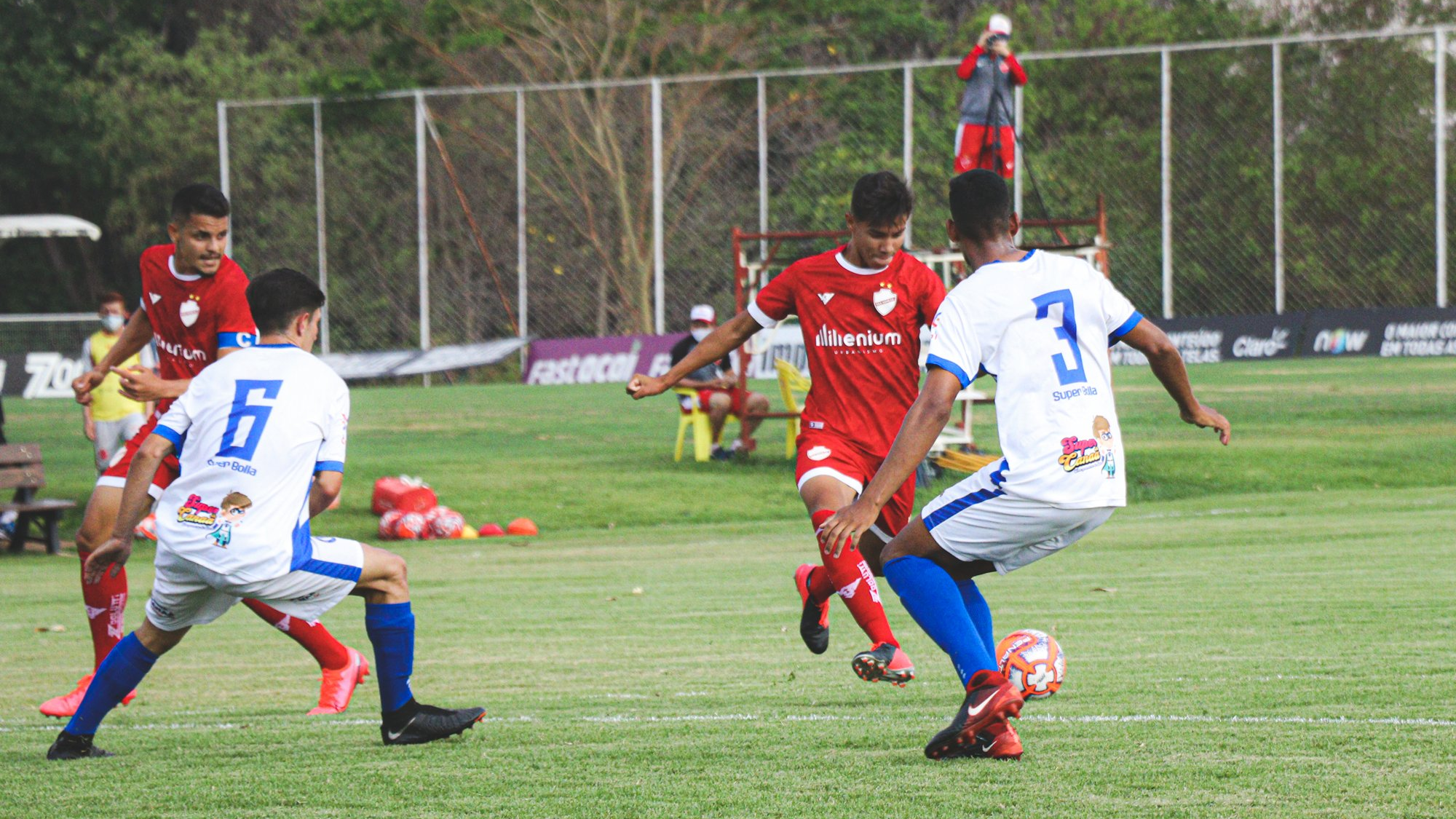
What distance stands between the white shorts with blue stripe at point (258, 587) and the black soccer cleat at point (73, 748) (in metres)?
0.51

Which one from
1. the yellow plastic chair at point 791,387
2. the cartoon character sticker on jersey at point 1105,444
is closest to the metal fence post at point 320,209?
the yellow plastic chair at point 791,387

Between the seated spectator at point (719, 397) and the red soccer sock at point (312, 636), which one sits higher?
the red soccer sock at point (312, 636)

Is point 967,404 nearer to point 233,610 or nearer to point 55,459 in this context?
point 233,610

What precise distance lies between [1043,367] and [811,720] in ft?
5.65

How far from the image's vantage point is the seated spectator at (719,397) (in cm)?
1936

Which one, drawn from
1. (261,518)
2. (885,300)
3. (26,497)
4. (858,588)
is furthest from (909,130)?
(261,518)

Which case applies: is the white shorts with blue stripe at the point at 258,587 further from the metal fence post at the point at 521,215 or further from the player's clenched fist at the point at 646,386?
the metal fence post at the point at 521,215

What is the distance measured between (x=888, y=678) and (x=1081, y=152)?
19.1 m

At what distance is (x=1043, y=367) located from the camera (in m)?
5.11

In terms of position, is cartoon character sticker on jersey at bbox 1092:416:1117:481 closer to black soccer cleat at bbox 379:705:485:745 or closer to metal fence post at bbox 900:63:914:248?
black soccer cleat at bbox 379:705:485:745

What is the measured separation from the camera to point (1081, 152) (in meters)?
23.9

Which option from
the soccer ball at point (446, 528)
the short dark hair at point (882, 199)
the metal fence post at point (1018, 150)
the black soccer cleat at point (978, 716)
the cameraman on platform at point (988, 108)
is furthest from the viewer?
the metal fence post at point (1018, 150)

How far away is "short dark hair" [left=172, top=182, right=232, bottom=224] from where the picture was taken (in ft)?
22.4

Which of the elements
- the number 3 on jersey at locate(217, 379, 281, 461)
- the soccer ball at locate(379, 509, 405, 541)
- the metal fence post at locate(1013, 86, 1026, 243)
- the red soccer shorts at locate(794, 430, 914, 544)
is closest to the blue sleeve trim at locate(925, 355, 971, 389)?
the red soccer shorts at locate(794, 430, 914, 544)
